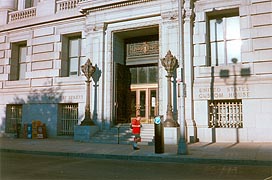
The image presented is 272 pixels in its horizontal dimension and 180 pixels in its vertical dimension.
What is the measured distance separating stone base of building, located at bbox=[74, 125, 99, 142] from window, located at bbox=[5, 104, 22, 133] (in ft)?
25.2

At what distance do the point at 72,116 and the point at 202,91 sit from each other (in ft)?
32.9

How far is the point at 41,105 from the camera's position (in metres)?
23.1

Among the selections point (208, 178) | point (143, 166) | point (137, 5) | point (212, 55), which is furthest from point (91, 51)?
point (208, 178)

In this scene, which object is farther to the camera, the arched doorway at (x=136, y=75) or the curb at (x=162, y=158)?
the arched doorway at (x=136, y=75)

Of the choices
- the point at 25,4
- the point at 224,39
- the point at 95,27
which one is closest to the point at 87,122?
the point at 95,27

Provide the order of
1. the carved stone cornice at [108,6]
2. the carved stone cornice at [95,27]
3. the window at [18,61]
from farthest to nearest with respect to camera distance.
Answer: the window at [18,61] < the carved stone cornice at [95,27] < the carved stone cornice at [108,6]

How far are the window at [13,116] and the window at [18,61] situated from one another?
240cm

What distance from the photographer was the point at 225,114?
57.4ft

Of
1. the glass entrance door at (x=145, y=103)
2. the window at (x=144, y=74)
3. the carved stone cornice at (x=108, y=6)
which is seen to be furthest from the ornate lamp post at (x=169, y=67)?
the carved stone cornice at (x=108, y=6)

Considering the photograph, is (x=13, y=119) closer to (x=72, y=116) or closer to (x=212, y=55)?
(x=72, y=116)

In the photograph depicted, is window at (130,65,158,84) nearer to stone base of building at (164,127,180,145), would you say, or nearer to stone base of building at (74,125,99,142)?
stone base of building at (74,125,99,142)

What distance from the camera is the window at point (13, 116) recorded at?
24.7m

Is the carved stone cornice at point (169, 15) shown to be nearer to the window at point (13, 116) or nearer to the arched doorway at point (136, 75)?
the arched doorway at point (136, 75)

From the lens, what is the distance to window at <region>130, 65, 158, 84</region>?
21809mm
